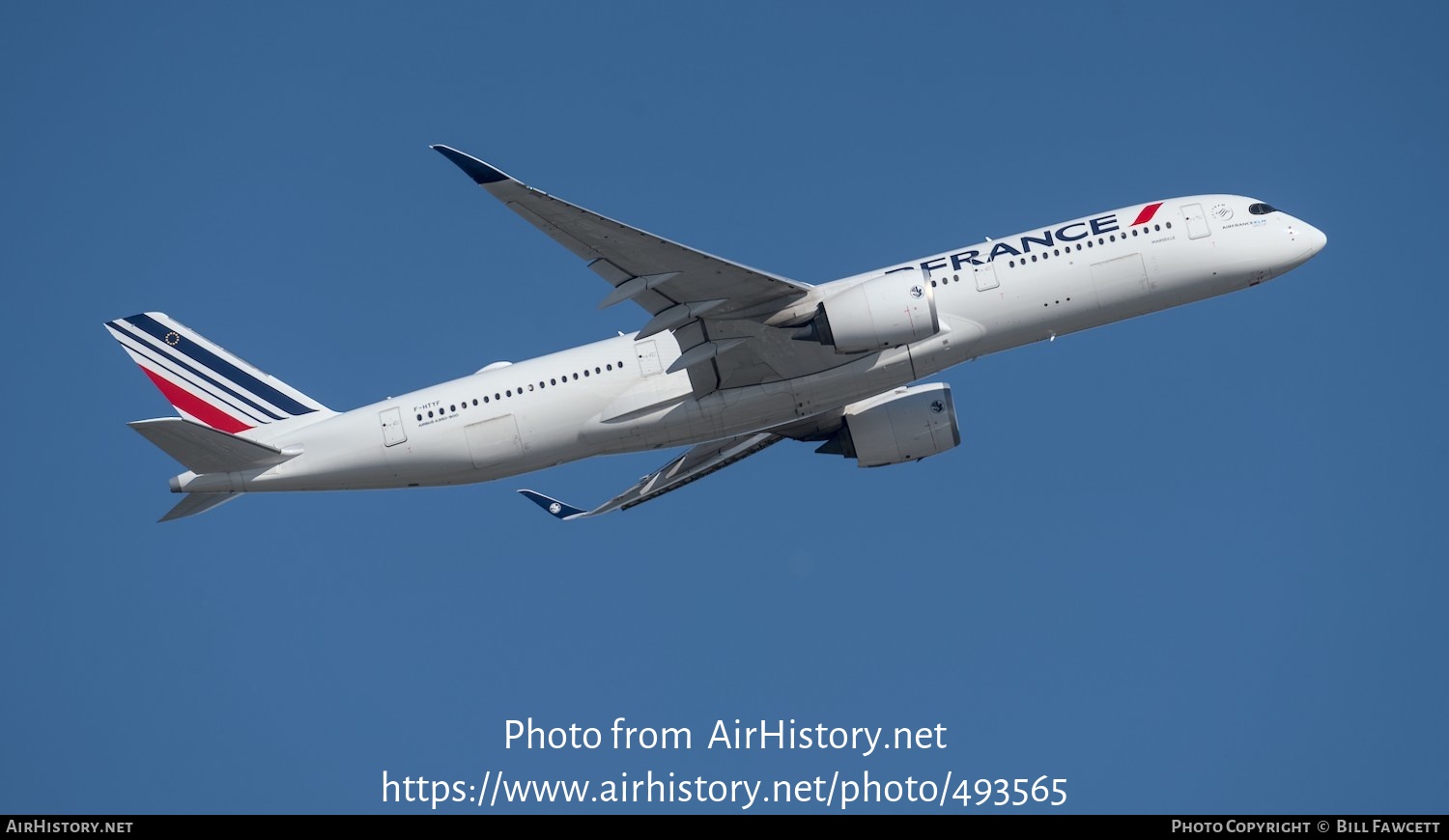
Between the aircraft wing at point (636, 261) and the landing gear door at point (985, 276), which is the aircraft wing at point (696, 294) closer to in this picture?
the aircraft wing at point (636, 261)

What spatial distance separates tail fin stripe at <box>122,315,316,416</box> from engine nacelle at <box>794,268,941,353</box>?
15.2 m

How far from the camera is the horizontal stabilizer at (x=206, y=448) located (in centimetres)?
3797

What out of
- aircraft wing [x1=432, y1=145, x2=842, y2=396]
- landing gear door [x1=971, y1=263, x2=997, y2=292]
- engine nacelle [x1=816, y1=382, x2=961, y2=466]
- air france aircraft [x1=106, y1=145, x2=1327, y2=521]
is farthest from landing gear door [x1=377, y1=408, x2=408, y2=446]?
landing gear door [x1=971, y1=263, x2=997, y2=292]

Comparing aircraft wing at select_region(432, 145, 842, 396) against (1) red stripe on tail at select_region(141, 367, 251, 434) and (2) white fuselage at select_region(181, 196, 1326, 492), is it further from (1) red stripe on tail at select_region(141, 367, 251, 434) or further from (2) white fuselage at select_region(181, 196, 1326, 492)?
(1) red stripe on tail at select_region(141, 367, 251, 434)

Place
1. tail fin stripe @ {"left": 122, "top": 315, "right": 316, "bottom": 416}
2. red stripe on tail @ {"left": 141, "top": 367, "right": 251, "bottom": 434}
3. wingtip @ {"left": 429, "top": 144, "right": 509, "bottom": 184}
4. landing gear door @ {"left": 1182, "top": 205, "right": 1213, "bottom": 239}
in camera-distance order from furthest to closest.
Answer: tail fin stripe @ {"left": 122, "top": 315, "right": 316, "bottom": 416}
red stripe on tail @ {"left": 141, "top": 367, "right": 251, "bottom": 434}
landing gear door @ {"left": 1182, "top": 205, "right": 1213, "bottom": 239}
wingtip @ {"left": 429, "top": 144, "right": 509, "bottom": 184}

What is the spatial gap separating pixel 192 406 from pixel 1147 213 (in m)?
25.9

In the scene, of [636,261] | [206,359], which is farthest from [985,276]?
[206,359]

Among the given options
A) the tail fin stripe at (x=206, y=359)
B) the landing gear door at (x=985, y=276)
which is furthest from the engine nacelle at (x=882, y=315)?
the tail fin stripe at (x=206, y=359)

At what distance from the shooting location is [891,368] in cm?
3966

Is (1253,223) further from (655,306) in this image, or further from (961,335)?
(655,306)

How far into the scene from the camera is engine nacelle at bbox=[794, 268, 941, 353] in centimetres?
3822

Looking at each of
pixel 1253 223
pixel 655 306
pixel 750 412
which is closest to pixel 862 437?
pixel 750 412

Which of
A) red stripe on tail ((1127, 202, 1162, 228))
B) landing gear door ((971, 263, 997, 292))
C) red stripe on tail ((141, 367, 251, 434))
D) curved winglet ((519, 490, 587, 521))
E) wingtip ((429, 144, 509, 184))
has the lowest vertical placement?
curved winglet ((519, 490, 587, 521))

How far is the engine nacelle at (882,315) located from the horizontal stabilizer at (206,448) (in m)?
14.6
